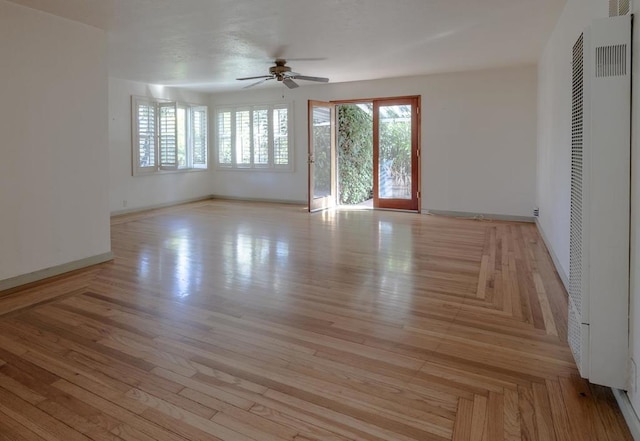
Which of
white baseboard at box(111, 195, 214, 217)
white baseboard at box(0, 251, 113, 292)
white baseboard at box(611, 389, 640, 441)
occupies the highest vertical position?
white baseboard at box(111, 195, 214, 217)

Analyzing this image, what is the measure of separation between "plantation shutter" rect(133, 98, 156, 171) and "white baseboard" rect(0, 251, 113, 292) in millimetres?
4288

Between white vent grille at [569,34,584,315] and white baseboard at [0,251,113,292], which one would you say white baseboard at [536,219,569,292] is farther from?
white baseboard at [0,251,113,292]

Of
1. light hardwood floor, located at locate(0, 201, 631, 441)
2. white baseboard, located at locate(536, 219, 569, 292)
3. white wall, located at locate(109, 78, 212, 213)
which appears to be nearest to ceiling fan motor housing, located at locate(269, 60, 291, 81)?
light hardwood floor, located at locate(0, 201, 631, 441)

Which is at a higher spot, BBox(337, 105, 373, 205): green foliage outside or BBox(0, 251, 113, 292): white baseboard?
BBox(337, 105, 373, 205): green foliage outside

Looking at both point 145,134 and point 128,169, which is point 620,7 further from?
point 145,134

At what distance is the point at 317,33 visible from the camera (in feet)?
16.5

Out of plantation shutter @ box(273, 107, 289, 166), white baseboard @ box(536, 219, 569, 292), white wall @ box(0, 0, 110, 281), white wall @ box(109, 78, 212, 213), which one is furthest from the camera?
plantation shutter @ box(273, 107, 289, 166)

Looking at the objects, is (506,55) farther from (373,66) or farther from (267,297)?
(267,297)

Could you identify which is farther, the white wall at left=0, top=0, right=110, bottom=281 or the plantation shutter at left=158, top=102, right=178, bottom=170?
the plantation shutter at left=158, top=102, right=178, bottom=170

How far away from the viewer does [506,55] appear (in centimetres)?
632

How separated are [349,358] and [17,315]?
252 centimetres

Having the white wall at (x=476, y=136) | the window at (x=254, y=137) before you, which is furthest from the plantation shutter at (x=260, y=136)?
the white wall at (x=476, y=136)

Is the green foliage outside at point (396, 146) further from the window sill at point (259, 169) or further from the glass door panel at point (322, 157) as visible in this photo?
the window sill at point (259, 169)

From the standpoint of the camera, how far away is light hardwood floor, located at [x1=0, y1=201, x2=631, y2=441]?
1886mm
